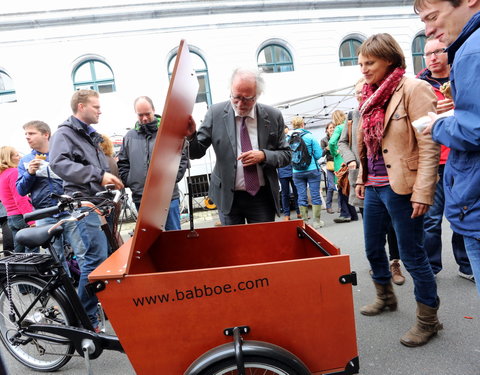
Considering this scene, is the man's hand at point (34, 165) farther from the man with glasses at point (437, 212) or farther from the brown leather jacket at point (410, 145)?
the man with glasses at point (437, 212)

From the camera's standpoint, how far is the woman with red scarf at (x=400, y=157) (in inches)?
72.3

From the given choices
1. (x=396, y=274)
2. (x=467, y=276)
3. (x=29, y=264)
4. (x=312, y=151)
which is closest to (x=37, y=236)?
(x=29, y=264)

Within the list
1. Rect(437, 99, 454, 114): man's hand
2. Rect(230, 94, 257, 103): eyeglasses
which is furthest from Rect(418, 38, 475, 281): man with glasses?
Rect(230, 94, 257, 103): eyeglasses

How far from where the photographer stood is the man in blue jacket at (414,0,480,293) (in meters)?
1.10

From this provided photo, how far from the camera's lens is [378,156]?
2080mm

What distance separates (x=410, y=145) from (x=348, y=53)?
1247 centimetres

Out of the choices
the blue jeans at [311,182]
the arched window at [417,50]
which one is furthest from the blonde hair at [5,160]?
the arched window at [417,50]

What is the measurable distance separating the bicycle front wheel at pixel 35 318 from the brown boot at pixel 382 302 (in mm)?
2150

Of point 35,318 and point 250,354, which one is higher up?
point 250,354

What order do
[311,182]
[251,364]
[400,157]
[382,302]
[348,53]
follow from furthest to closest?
[348,53] < [311,182] < [382,302] < [400,157] < [251,364]

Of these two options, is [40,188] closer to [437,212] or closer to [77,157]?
[77,157]

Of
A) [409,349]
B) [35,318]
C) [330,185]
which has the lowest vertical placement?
[409,349]

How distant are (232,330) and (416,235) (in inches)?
53.7

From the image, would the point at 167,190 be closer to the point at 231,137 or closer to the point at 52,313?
the point at 231,137
